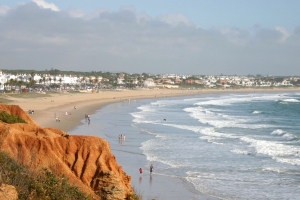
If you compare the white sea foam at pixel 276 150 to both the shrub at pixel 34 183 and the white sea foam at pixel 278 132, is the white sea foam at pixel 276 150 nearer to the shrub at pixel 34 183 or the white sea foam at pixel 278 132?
the white sea foam at pixel 278 132

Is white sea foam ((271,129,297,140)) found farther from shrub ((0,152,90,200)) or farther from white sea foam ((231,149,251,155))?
shrub ((0,152,90,200))

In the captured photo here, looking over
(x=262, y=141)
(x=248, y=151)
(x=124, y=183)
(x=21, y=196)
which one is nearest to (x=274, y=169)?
(x=248, y=151)

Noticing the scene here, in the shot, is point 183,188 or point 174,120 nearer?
point 183,188

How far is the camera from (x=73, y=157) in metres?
14.0

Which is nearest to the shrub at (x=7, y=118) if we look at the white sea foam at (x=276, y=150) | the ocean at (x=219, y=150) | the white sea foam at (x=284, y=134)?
the ocean at (x=219, y=150)

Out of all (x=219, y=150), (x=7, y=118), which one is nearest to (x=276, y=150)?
(x=219, y=150)

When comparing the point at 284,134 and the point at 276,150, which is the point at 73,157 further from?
the point at 284,134

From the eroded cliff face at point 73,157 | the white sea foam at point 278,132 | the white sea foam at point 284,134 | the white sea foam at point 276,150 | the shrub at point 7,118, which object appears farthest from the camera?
the white sea foam at point 278,132

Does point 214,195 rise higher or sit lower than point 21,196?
lower

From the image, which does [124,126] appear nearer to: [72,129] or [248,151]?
[72,129]

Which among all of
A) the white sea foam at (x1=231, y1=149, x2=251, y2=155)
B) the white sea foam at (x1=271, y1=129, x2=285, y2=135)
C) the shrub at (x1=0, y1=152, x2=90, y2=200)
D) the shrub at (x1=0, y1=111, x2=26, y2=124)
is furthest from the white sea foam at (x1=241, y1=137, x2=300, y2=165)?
the shrub at (x1=0, y1=152, x2=90, y2=200)

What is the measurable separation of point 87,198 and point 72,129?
29078 mm

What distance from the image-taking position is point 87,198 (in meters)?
11.7

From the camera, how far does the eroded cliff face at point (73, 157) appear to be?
43.1 ft
